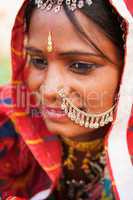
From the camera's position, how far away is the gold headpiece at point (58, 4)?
0.93 metres

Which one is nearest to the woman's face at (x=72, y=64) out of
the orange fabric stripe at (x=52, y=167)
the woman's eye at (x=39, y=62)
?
the woman's eye at (x=39, y=62)

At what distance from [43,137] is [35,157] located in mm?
45

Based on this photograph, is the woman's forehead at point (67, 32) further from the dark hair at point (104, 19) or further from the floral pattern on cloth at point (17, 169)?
the floral pattern on cloth at point (17, 169)

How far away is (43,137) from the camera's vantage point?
107 centimetres

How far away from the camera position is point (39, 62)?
3.28 feet

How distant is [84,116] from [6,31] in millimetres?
223

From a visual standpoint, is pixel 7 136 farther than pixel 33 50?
Yes

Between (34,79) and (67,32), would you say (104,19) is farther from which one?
(34,79)

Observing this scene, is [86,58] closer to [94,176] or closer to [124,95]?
[124,95]

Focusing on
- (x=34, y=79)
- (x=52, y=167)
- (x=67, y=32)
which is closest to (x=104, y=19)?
(x=67, y=32)

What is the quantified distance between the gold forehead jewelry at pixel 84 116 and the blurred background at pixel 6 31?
133 mm

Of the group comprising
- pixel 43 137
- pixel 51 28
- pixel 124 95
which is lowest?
pixel 43 137

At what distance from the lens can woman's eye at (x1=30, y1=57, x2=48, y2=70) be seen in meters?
0.99

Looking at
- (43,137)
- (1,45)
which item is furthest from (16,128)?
(1,45)
